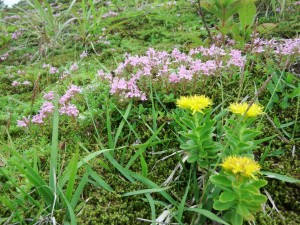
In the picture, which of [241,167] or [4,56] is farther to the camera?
[4,56]

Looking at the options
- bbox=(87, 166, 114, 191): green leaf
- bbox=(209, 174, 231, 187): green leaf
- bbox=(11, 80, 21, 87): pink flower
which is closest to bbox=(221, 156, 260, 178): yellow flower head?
bbox=(209, 174, 231, 187): green leaf

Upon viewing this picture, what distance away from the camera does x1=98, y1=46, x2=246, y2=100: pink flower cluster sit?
8.63 feet

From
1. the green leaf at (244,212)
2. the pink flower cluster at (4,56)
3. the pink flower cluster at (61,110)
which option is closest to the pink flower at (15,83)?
the pink flower cluster at (4,56)

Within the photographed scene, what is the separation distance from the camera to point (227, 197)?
1.52 m

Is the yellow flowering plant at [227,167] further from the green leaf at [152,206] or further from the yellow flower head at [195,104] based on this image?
the green leaf at [152,206]

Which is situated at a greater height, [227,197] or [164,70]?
[164,70]

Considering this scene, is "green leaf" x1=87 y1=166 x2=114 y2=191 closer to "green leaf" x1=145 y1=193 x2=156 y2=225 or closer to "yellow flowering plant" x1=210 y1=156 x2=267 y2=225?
"green leaf" x1=145 y1=193 x2=156 y2=225

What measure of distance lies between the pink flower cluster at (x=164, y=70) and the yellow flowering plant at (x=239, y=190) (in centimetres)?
117

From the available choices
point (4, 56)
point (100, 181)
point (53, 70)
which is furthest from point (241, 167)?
point (4, 56)

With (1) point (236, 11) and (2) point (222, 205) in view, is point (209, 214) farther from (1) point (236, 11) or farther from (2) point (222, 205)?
(1) point (236, 11)

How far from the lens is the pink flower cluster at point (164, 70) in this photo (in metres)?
2.63

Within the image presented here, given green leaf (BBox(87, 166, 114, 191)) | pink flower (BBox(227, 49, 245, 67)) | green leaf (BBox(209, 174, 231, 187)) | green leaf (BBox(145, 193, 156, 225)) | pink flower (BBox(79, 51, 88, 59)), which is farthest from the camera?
pink flower (BBox(79, 51, 88, 59))

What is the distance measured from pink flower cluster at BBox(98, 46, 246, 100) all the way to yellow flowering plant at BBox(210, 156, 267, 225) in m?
1.17

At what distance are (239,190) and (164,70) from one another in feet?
4.47
